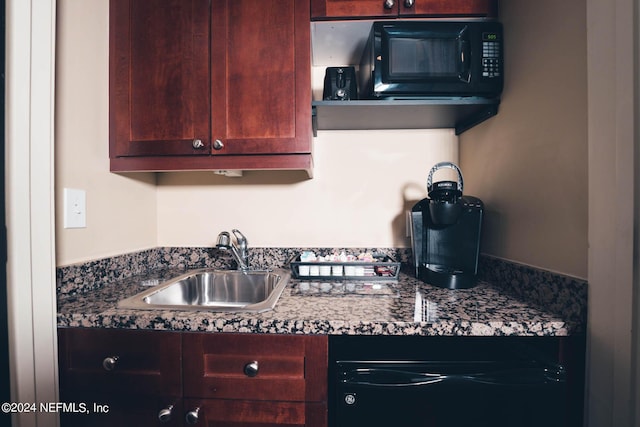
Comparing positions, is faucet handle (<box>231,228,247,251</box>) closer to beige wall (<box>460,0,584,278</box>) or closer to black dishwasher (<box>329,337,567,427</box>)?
black dishwasher (<box>329,337,567,427</box>)

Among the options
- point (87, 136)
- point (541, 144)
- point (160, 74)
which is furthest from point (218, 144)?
point (541, 144)

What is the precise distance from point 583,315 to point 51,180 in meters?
1.42

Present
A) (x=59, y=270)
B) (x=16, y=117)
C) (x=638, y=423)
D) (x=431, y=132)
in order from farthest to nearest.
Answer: (x=431, y=132) < (x=59, y=270) < (x=16, y=117) < (x=638, y=423)

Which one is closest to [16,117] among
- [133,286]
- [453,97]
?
[133,286]

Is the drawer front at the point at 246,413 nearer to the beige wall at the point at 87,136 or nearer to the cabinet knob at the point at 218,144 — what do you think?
the beige wall at the point at 87,136

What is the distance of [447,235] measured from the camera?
1061 mm

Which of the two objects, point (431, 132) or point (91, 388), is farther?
point (431, 132)

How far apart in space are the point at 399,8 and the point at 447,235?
0.86 meters

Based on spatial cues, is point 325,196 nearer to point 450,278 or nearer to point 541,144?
point 450,278

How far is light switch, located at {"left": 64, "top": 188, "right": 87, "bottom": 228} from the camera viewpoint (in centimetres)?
90

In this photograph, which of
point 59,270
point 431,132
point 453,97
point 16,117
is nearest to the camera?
point 16,117

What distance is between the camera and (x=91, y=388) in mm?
755

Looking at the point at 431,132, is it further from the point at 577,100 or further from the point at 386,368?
the point at 386,368

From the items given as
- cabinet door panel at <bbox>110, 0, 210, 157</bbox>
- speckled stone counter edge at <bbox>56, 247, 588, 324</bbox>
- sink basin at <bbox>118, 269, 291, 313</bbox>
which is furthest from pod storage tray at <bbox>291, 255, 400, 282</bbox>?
cabinet door panel at <bbox>110, 0, 210, 157</bbox>
